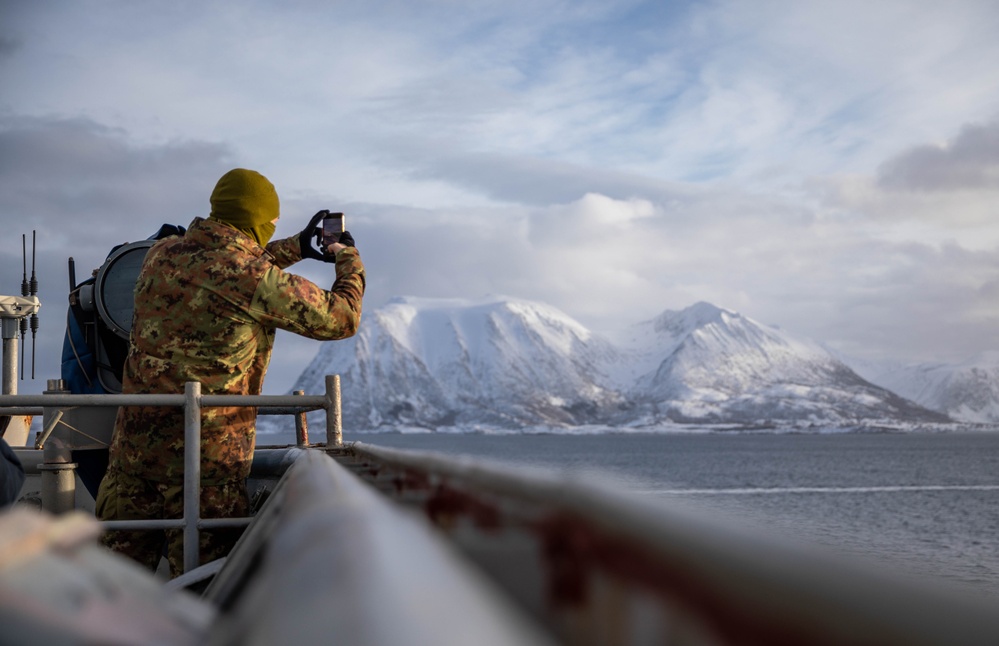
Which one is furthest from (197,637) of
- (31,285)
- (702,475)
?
(702,475)

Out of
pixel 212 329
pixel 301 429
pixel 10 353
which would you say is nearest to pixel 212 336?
pixel 212 329

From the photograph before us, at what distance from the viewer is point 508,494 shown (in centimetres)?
130

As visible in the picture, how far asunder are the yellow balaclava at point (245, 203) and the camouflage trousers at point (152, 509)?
1306mm

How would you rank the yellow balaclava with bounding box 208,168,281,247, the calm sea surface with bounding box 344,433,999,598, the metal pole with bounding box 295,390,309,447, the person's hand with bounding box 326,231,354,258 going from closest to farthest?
the yellow balaclava with bounding box 208,168,281,247 → the person's hand with bounding box 326,231,354,258 → the metal pole with bounding box 295,390,309,447 → the calm sea surface with bounding box 344,433,999,598

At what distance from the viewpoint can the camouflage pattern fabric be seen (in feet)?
14.9

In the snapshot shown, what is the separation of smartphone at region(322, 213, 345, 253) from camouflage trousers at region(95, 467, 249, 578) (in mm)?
1323

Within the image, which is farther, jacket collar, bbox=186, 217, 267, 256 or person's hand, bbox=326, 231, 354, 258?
person's hand, bbox=326, 231, 354, 258

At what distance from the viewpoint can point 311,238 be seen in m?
5.29

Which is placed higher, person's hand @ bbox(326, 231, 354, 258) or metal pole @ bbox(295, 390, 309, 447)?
person's hand @ bbox(326, 231, 354, 258)

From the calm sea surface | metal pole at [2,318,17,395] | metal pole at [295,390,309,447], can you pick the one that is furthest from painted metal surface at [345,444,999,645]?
the calm sea surface

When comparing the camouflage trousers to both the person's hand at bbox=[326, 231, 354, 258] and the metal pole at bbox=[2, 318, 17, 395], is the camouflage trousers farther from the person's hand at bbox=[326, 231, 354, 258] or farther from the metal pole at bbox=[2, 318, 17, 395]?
the metal pole at bbox=[2, 318, 17, 395]

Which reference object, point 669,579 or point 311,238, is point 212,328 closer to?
point 311,238

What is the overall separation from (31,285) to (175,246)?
8.14 meters

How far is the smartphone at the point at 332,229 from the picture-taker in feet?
16.9
